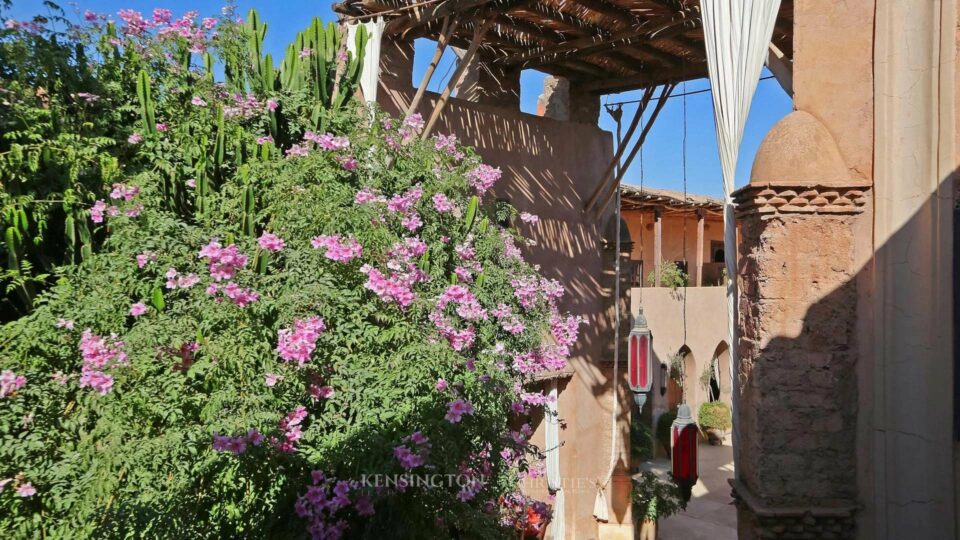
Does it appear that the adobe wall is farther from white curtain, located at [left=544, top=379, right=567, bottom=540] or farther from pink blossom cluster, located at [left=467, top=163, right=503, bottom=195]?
pink blossom cluster, located at [left=467, top=163, right=503, bottom=195]

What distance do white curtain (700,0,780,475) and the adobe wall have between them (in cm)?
368

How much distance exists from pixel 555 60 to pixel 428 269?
18.5ft

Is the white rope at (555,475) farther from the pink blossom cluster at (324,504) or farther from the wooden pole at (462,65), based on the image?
the pink blossom cluster at (324,504)

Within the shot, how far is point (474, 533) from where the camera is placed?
442 centimetres

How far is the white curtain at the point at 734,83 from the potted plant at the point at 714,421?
1285 cm

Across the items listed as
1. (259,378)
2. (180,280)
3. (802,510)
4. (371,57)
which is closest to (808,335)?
(802,510)

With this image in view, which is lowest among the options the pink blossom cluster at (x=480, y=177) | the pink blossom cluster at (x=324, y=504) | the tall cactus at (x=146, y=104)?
the pink blossom cluster at (x=324, y=504)

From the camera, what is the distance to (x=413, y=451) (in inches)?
142

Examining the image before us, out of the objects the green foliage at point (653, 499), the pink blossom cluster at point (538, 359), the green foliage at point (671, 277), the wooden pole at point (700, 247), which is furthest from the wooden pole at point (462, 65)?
the wooden pole at point (700, 247)

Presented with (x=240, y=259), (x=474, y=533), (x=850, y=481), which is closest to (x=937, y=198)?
(x=850, y=481)

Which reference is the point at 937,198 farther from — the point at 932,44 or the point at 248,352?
the point at 248,352

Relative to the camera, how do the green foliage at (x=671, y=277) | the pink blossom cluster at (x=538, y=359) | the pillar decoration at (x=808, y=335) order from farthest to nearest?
the green foliage at (x=671, y=277)
the pink blossom cluster at (x=538, y=359)
the pillar decoration at (x=808, y=335)

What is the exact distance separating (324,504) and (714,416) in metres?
14.7

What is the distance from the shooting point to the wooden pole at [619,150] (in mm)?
9719
